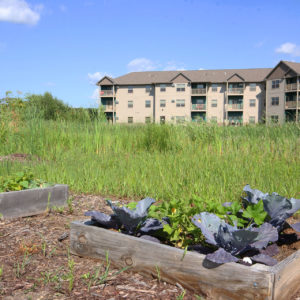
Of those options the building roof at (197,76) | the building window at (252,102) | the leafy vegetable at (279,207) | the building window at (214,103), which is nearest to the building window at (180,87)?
the building roof at (197,76)

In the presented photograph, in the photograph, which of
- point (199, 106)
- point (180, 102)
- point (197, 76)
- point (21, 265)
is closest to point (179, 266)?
point (21, 265)

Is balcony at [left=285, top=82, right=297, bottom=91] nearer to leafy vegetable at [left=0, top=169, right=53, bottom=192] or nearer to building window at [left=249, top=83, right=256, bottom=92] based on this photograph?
building window at [left=249, top=83, right=256, bottom=92]

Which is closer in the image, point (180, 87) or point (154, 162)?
point (154, 162)

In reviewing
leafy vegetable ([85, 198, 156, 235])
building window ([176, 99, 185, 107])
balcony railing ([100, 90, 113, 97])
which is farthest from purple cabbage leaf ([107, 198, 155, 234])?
balcony railing ([100, 90, 113, 97])

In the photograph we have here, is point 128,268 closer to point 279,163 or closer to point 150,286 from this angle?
point 150,286

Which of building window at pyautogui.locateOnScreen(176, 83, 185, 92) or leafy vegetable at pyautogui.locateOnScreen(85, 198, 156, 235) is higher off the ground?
building window at pyautogui.locateOnScreen(176, 83, 185, 92)

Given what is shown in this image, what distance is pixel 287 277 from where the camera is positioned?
7.44 ft

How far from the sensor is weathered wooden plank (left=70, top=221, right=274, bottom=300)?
2.12 metres

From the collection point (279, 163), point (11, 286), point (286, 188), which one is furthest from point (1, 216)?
point (279, 163)

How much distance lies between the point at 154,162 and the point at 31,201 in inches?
129

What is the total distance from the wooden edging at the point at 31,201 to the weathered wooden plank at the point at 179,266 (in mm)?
1657

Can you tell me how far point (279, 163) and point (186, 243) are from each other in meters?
4.66

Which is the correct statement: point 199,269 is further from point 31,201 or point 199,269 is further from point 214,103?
point 214,103

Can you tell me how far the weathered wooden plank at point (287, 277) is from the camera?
2.13m
